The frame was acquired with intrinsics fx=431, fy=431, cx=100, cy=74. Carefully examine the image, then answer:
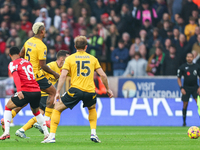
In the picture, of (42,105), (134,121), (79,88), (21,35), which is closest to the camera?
(79,88)

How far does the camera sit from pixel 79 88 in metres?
8.07

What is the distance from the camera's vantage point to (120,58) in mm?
17047

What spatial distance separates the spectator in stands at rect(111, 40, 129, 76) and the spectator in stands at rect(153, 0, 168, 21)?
2.48 m

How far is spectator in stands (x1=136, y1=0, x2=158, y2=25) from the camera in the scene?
18359 millimetres

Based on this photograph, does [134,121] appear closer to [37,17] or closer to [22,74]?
[37,17]

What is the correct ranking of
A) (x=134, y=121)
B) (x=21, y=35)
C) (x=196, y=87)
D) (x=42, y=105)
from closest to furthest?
(x=42, y=105), (x=196, y=87), (x=134, y=121), (x=21, y=35)

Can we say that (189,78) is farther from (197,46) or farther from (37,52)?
(37,52)

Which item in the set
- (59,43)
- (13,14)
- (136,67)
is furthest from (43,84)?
(13,14)

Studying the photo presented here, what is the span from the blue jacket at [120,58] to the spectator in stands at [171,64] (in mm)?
1564

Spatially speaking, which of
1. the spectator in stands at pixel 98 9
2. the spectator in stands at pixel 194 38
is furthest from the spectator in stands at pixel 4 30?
the spectator in stands at pixel 194 38

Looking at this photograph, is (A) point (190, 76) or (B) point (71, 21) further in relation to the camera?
(B) point (71, 21)

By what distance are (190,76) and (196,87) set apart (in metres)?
0.44

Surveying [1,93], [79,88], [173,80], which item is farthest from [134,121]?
[79,88]

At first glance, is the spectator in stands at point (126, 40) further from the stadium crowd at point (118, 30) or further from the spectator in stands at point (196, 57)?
the spectator in stands at point (196, 57)
